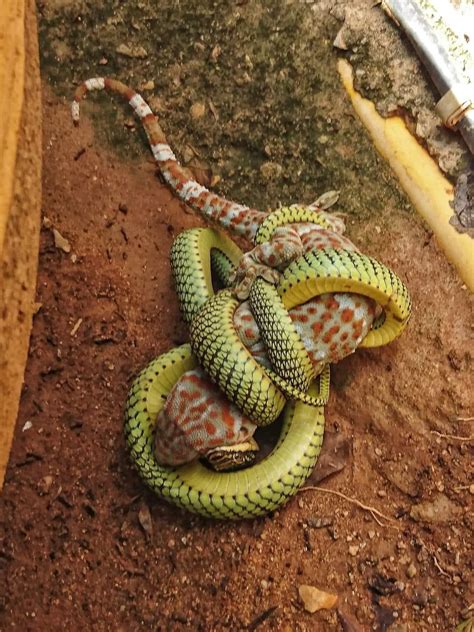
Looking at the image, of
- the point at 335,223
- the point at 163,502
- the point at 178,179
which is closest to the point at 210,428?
the point at 163,502

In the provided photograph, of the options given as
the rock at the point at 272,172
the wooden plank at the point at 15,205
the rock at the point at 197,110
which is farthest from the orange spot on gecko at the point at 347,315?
the rock at the point at 197,110

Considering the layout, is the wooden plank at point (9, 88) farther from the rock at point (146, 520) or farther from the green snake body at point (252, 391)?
the rock at point (146, 520)

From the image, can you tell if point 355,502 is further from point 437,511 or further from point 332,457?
point 437,511

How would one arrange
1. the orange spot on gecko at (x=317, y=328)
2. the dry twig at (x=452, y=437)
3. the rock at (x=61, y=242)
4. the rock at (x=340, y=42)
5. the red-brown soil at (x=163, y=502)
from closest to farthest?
1. the red-brown soil at (x=163, y=502)
2. the orange spot on gecko at (x=317, y=328)
3. the dry twig at (x=452, y=437)
4. the rock at (x=61, y=242)
5. the rock at (x=340, y=42)

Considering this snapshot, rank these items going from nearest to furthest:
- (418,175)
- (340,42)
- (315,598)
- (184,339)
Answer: (315,598)
(184,339)
(418,175)
(340,42)

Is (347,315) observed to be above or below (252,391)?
above

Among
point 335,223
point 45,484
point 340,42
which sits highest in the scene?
point 340,42

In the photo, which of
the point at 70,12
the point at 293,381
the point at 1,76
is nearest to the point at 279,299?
the point at 293,381
